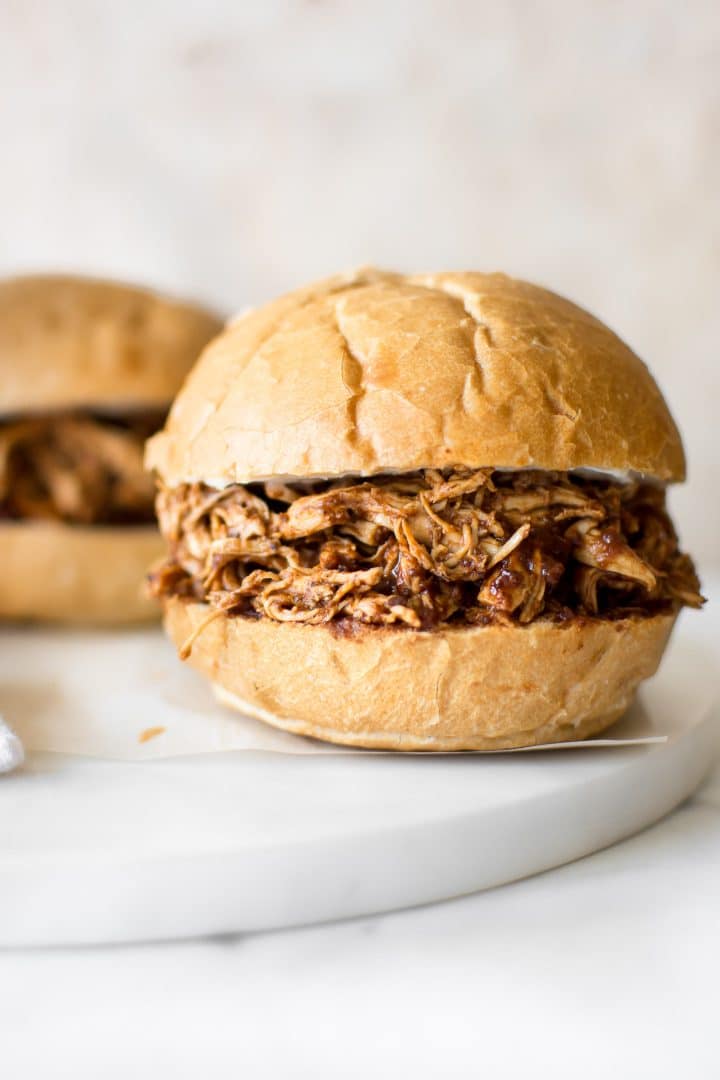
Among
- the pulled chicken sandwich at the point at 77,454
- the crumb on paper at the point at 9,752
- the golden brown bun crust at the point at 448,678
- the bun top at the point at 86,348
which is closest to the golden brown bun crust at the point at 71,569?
→ the pulled chicken sandwich at the point at 77,454

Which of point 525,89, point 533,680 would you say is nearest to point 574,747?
point 533,680

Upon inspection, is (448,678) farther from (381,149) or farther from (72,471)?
(381,149)

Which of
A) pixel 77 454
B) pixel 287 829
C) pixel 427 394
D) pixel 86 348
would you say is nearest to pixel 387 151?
pixel 86 348

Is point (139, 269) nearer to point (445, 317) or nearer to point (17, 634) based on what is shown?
point (17, 634)

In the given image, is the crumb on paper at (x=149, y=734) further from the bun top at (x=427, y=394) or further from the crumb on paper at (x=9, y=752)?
the bun top at (x=427, y=394)

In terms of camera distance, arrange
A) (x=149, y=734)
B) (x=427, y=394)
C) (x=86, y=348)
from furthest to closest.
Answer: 1. (x=86, y=348)
2. (x=149, y=734)
3. (x=427, y=394)

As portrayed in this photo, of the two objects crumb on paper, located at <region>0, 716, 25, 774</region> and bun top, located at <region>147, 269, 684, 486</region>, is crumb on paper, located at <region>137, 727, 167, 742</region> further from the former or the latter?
bun top, located at <region>147, 269, 684, 486</region>
